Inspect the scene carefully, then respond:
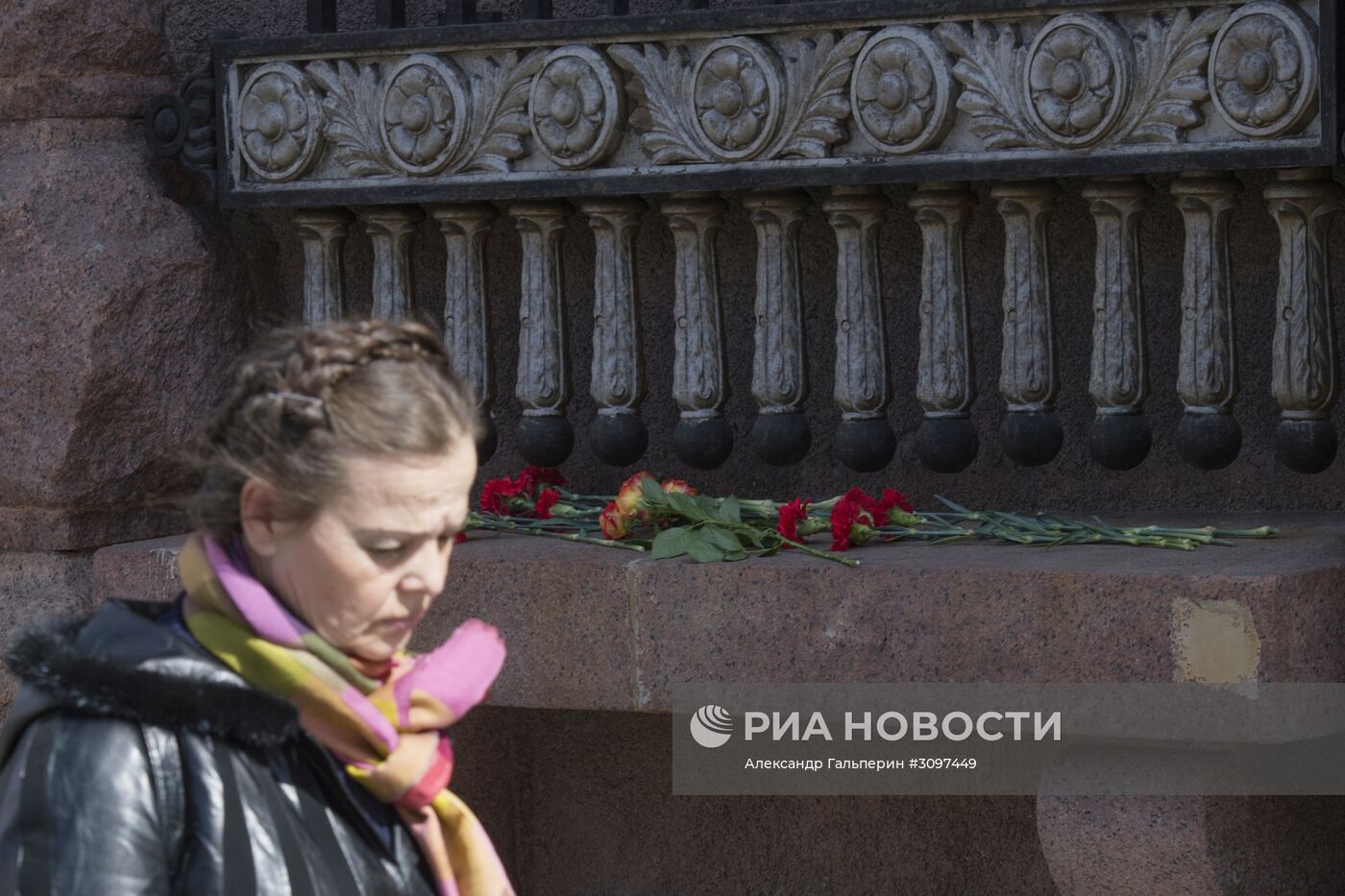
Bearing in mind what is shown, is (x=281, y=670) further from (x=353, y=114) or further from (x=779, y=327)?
(x=353, y=114)

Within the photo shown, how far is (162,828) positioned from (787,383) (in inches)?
78.8

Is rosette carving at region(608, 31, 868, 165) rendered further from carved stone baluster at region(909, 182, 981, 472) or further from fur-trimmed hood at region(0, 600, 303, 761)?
fur-trimmed hood at region(0, 600, 303, 761)

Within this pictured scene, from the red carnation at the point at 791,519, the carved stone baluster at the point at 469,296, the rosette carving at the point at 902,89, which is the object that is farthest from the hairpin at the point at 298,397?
the carved stone baluster at the point at 469,296

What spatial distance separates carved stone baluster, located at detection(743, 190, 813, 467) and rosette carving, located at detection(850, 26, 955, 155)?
234 millimetres

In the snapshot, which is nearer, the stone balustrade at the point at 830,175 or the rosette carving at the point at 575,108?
the stone balustrade at the point at 830,175

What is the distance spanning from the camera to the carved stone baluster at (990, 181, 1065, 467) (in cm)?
309

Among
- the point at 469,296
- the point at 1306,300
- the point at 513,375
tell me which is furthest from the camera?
the point at 513,375

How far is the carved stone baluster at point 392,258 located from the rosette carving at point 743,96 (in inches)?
21.8

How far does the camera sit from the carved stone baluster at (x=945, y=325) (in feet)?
10.3

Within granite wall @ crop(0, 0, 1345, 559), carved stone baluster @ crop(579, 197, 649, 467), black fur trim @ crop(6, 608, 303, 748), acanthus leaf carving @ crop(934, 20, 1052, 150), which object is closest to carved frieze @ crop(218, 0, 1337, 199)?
acanthus leaf carving @ crop(934, 20, 1052, 150)

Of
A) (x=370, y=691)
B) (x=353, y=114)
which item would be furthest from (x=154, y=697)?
(x=353, y=114)

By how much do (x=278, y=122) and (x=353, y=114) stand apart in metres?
0.16

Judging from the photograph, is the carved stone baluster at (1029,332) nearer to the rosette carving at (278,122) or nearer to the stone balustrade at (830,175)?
the stone balustrade at (830,175)

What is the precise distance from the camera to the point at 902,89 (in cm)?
303
